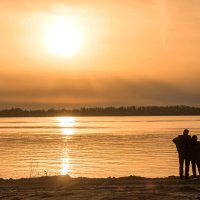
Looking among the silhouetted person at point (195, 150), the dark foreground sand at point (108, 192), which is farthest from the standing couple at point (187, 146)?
the dark foreground sand at point (108, 192)

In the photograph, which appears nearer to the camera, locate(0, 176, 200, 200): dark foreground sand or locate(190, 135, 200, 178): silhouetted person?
locate(0, 176, 200, 200): dark foreground sand

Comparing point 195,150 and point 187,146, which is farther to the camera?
point 195,150

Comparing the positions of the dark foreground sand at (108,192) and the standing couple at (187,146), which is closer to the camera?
the dark foreground sand at (108,192)

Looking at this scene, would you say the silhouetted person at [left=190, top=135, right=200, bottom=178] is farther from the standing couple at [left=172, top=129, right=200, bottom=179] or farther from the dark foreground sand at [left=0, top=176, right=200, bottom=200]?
the dark foreground sand at [left=0, top=176, right=200, bottom=200]

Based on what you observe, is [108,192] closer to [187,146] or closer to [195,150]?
[187,146]

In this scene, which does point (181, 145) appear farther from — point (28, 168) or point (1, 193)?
point (28, 168)

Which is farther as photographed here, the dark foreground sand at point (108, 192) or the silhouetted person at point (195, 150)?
the silhouetted person at point (195, 150)

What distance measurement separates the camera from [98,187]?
643 inches

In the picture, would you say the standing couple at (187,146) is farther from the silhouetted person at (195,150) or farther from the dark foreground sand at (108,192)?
the dark foreground sand at (108,192)

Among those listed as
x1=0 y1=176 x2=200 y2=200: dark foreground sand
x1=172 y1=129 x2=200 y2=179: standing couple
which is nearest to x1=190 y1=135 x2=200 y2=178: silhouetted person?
x1=172 y1=129 x2=200 y2=179: standing couple

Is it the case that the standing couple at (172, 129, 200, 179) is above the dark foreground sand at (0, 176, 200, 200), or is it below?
above

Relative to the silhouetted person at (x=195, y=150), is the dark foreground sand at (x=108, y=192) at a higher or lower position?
lower

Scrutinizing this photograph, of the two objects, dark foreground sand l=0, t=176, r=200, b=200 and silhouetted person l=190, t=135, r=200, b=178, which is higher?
silhouetted person l=190, t=135, r=200, b=178

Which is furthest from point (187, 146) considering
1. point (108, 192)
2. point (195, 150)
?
point (108, 192)
